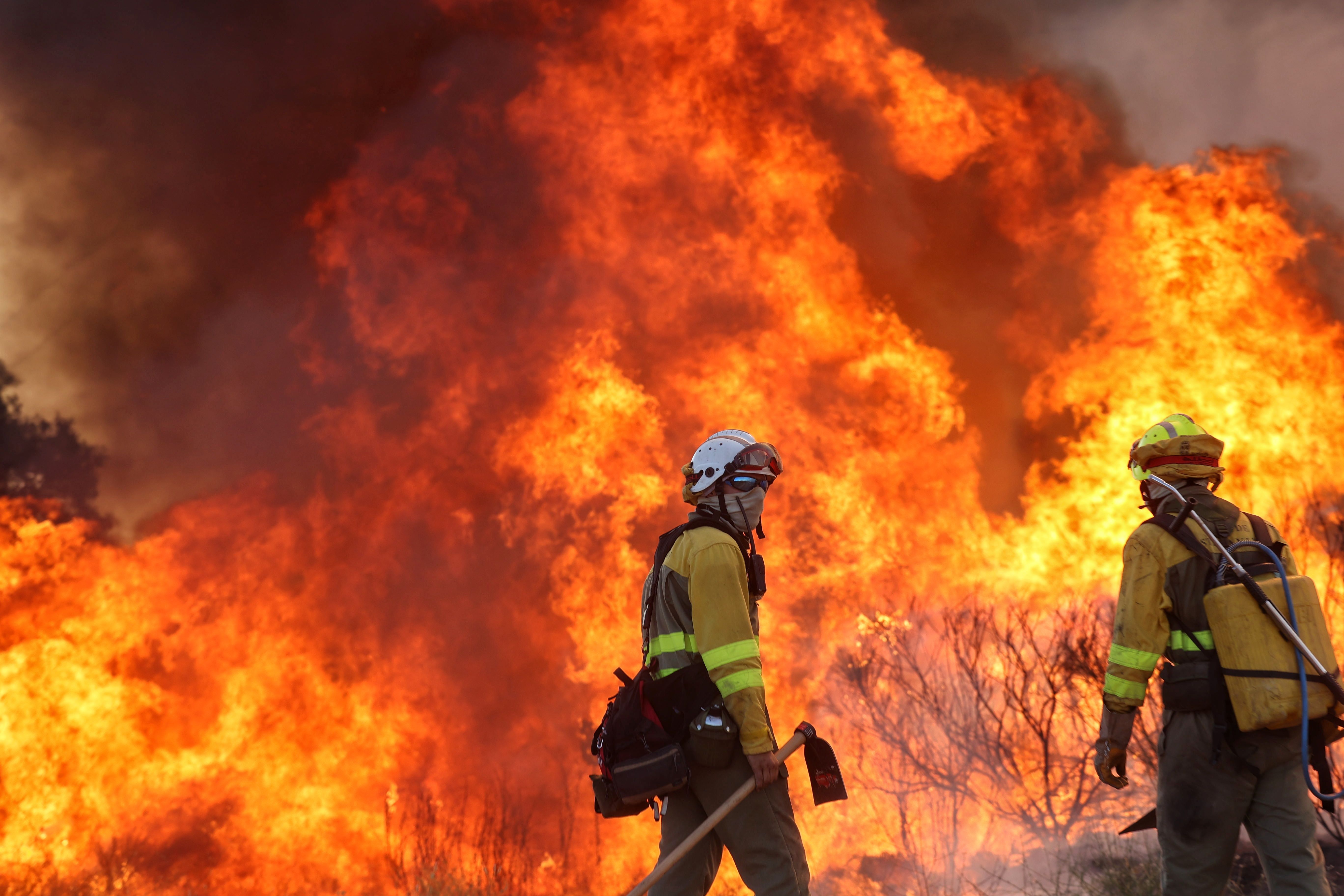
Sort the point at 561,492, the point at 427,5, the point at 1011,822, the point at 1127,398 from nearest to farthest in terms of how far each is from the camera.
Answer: the point at 1011,822 < the point at 1127,398 < the point at 561,492 < the point at 427,5

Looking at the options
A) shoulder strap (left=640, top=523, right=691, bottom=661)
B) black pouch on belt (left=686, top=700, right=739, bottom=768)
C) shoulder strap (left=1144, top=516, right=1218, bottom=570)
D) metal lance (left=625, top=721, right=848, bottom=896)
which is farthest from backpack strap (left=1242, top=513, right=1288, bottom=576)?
shoulder strap (left=640, top=523, right=691, bottom=661)

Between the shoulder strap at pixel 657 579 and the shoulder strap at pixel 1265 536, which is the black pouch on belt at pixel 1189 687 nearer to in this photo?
the shoulder strap at pixel 1265 536

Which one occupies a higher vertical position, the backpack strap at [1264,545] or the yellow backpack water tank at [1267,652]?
the backpack strap at [1264,545]

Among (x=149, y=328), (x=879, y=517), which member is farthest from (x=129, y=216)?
(x=879, y=517)

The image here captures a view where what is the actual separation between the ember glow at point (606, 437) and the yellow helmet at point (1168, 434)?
18.6 feet

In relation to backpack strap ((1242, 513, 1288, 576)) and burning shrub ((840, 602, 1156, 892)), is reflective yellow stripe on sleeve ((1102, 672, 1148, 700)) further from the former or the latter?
burning shrub ((840, 602, 1156, 892))

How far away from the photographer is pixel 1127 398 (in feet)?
37.5

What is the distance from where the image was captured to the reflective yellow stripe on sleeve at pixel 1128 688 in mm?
3564

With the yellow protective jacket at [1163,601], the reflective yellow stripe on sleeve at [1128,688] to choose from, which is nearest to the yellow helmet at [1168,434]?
the yellow protective jacket at [1163,601]

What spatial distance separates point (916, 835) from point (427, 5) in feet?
48.0

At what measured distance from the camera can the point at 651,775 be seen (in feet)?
11.3

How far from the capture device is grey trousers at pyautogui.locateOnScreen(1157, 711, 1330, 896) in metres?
3.28

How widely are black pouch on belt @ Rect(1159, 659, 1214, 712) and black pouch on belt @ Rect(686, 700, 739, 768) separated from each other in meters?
1.74

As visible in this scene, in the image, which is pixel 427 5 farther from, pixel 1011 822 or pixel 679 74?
pixel 1011 822
